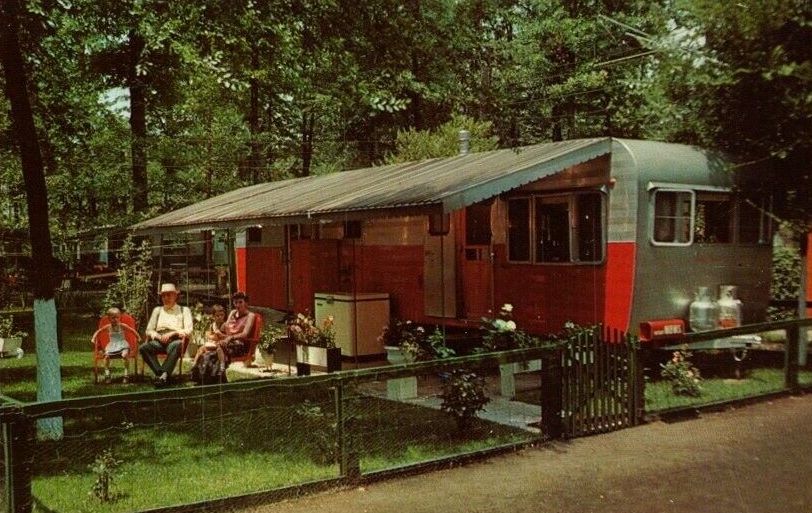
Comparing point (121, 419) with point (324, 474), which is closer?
point (324, 474)

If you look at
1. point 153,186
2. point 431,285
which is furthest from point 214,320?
point 153,186

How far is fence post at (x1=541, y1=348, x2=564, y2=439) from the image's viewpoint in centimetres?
749

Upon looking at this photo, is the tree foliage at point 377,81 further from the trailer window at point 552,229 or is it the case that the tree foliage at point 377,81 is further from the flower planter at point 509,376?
the flower planter at point 509,376

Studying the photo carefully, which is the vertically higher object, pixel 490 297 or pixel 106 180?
pixel 106 180

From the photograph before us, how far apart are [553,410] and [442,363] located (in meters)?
1.44

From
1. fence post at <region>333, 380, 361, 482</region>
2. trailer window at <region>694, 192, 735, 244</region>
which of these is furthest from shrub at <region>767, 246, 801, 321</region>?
fence post at <region>333, 380, 361, 482</region>

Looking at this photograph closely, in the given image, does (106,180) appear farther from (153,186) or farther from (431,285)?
(431,285)

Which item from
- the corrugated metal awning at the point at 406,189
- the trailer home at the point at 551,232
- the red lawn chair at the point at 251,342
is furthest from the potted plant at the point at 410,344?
the red lawn chair at the point at 251,342

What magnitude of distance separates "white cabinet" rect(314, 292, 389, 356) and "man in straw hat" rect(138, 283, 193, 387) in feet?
8.45

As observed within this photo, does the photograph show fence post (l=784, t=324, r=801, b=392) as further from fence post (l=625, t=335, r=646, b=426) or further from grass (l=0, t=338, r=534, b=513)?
grass (l=0, t=338, r=534, b=513)

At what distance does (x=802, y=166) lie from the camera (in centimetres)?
1237

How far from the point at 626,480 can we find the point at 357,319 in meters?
6.64

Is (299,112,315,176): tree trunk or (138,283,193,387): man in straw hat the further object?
(299,112,315,176): tree trunk

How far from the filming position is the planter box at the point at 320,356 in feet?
36.4
